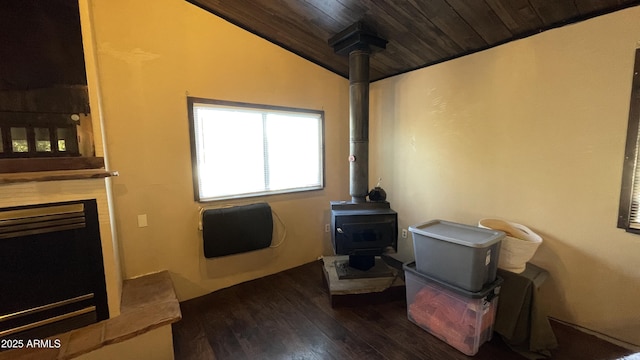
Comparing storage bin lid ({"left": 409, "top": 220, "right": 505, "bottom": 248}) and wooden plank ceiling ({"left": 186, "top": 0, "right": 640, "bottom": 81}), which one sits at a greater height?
wooden plank ceiling ({"left": 186, "top": 0, "right": 640, "bottom": 81})

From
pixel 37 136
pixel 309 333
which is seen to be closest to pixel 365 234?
pixel 309 333

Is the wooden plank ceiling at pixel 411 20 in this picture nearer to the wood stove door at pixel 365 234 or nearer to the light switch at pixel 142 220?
the wood stove door at pixel 365 234

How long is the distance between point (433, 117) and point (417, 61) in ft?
2.04

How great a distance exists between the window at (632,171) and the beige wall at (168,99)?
8.89ft

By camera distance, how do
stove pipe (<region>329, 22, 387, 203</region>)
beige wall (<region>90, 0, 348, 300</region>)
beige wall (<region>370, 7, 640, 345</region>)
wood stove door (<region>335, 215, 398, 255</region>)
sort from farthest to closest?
wood stove door (<region>335, 215, 398, 255</region>) → stove pipe (<region>329, 22, 387, 203</region>) → beige wall (<region>90, 0, 348, 300</region>) → beige wall (<region>370, 7, 640, 345</region>)

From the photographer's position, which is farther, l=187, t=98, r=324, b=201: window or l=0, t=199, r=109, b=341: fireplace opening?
l=187, t=98, r=324, b=201: window

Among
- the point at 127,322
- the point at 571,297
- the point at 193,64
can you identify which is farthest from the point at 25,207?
the point at 571,297

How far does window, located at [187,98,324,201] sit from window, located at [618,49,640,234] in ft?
8.37

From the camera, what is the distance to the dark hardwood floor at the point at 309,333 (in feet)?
5.85

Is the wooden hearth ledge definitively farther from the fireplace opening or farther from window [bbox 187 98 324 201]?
window [bbox 187 98 324 201]

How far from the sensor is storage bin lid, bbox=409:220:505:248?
1.69m

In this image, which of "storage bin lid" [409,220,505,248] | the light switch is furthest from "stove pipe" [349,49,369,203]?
the light switch

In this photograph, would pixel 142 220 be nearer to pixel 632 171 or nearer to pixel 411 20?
pixel 411 20

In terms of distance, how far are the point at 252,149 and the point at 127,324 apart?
1.77 m
